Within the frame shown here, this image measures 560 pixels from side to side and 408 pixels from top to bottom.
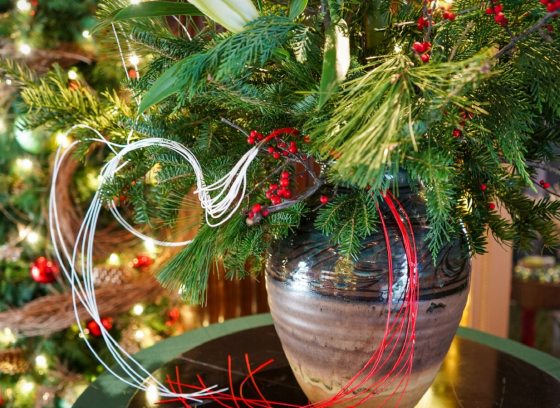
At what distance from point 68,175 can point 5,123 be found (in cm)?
18

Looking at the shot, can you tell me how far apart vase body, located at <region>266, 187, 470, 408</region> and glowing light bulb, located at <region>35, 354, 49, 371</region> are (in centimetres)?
106

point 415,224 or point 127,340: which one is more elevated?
point 415,224

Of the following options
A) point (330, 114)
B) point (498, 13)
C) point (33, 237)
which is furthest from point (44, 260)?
point (498, 13)

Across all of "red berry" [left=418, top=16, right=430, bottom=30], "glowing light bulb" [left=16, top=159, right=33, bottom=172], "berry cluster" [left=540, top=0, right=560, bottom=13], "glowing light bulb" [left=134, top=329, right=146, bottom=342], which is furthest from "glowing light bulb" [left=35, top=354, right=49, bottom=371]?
"berry cluster" [left=540, top=0, right=560, bottom=13]

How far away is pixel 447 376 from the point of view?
730 millimetres

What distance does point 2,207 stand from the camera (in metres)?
1.41

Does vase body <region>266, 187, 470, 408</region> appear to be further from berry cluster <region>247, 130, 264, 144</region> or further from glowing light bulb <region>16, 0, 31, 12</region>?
glowing light bulb <region>16, 0, 31, 12</region>

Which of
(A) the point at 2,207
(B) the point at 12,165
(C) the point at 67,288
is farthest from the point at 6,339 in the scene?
(B) the point at 12,165

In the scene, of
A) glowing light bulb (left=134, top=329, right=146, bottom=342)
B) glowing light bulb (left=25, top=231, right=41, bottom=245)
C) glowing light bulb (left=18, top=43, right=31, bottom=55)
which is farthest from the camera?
glowing light bulb (left=134, top=329, right=146, bottom=342)

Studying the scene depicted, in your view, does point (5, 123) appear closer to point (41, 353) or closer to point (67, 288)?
point (67, 288)

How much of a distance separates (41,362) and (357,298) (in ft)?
3.79

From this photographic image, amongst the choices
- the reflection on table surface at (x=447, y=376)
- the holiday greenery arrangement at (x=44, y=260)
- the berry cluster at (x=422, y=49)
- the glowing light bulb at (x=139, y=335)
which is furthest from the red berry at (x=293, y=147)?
the glowing light bulb at (x=139, y=335)

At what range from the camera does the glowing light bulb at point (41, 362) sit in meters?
1.41

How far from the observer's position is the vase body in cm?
50
